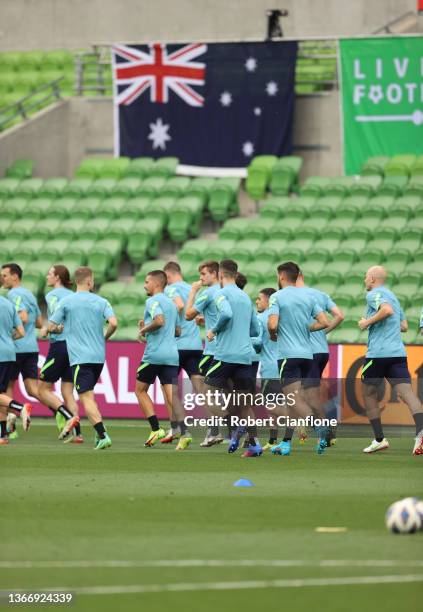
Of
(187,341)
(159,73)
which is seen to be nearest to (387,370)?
(187,341)

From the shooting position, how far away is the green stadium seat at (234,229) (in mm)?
25859

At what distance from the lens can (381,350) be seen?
15.5 meters

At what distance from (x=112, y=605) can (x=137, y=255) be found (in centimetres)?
1962

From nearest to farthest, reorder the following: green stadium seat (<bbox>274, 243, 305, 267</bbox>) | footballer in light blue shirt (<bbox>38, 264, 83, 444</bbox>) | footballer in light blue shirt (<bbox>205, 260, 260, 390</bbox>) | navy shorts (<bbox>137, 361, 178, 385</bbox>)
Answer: footballer in light blue shirt (<bbox>205, 260, 260, 390</bbox>)
navy shorts (<bbox>137, 361, 178, 385</bbox>)
footballer in light blue shirt (<bbox>38, 264, 83, 444</bbox>)
green stadium seat (<bbox>274, 243, 305, 267</bbox>)

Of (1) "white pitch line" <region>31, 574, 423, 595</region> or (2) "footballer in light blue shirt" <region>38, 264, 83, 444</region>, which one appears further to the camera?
(2) "footballer in light blue shirt" <region>38, 264, 83, 444</region>

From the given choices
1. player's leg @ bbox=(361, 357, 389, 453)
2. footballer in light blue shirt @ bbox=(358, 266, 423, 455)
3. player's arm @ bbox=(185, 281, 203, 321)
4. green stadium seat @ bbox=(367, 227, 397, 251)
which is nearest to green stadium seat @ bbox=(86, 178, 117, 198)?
green stadium seat @ bbox=(367, 227, 397, 251)

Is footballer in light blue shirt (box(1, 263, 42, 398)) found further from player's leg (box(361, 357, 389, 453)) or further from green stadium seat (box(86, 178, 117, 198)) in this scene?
green stadium seat (box(86, 178, 117, 198))

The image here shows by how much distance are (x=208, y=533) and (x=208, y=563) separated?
3.82 ft

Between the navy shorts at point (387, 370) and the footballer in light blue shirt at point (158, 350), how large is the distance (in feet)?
7.38

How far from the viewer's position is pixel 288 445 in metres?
15.5

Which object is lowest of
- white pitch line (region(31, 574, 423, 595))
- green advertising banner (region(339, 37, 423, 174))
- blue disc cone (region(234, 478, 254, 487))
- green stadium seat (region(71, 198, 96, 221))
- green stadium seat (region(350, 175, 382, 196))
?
blue disc cone (region(234, 478, 254, 487))

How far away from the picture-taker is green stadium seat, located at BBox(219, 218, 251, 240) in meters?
25.9

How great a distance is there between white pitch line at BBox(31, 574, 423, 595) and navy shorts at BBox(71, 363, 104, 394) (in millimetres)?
8603

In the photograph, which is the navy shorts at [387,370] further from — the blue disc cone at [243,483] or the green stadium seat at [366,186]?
the green stadium seat at [366,186]
